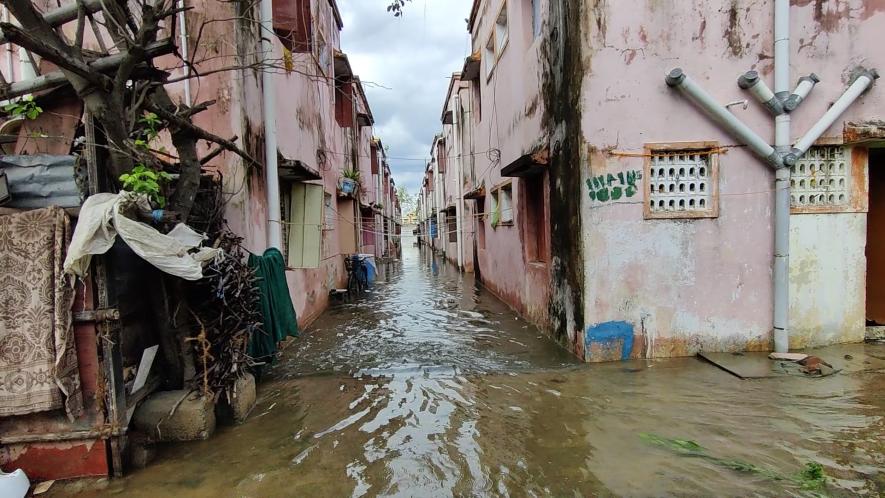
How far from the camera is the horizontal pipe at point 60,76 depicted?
A: 350 cm

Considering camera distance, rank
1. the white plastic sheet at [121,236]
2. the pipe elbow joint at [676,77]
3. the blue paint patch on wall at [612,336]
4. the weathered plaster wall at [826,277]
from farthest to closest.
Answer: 1. the weathered plaster wall at [826,277]
2. the blue paint patch on wall at [612,336]
3. the pipe elbow joint at [676,77]
4. the white plastic sheet at [121,236]

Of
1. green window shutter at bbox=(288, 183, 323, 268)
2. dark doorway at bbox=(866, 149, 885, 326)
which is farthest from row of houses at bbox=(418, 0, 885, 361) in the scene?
green window shutter at bbox=(288, 183, 323, 268)

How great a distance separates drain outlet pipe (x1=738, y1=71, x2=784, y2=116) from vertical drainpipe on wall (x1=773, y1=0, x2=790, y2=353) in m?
0.07

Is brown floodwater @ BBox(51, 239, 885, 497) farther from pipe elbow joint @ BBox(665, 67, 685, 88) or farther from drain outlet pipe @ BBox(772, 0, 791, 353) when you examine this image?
pipe elbow joint @ BBox(665, 67, 685, 88)

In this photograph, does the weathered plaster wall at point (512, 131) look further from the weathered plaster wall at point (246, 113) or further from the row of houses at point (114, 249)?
the row of houses at point (114, 249)

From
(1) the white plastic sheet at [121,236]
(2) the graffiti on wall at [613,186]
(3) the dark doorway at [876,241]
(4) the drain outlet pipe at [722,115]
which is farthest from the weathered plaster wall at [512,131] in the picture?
(1) the white plastic sheet at [121,236]

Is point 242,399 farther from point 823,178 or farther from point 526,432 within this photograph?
point 823,178

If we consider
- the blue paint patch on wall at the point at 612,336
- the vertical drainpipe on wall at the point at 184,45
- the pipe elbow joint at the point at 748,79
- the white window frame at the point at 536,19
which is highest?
the white window frame at the point at 536,19

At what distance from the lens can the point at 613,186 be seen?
241 inches

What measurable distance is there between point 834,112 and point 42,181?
8.75 m

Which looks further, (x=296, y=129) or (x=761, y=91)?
(x=296, y=129)

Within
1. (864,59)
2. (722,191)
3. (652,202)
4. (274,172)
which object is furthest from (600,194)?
(274,172)

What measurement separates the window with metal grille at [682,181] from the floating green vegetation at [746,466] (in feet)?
10.5

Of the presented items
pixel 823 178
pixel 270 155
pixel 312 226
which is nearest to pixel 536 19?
pixel 823 178
